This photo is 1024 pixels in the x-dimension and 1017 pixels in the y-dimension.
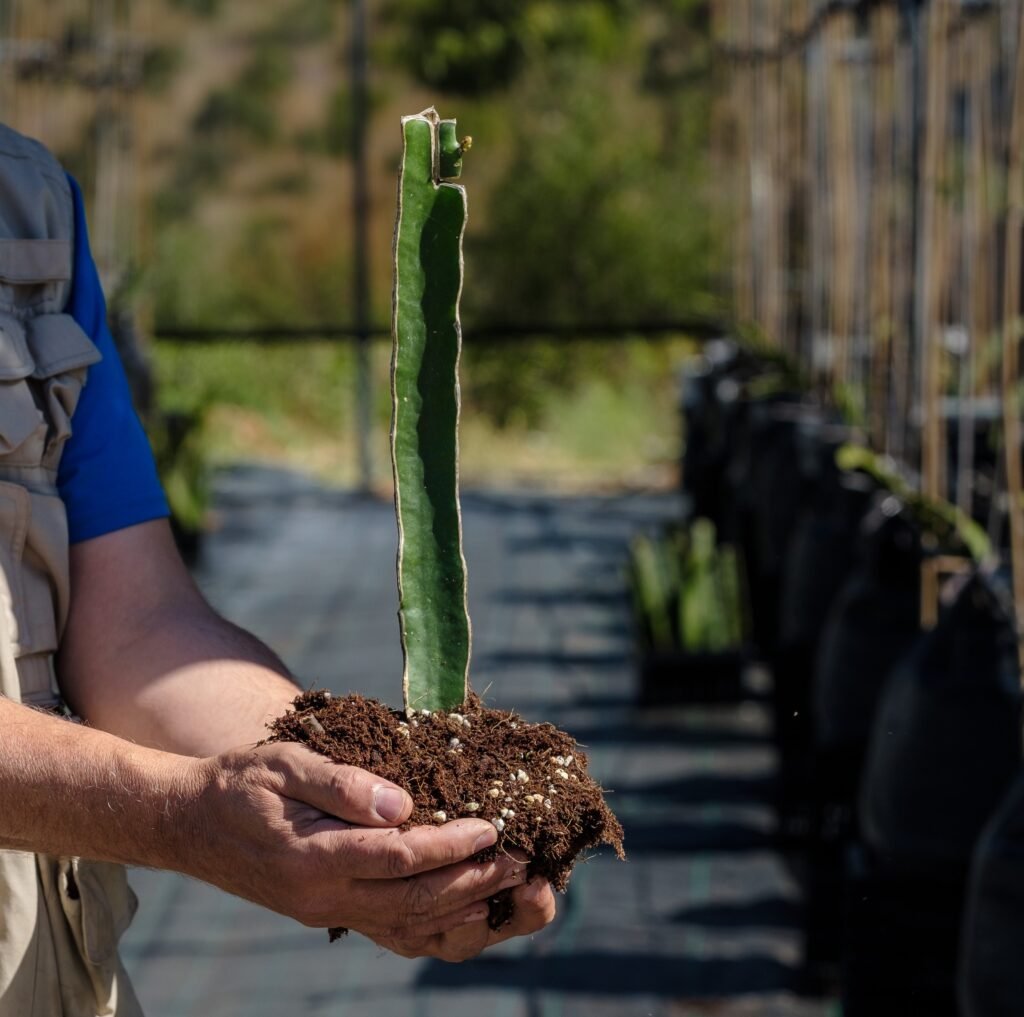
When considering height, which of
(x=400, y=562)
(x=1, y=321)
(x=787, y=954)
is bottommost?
(x=787, y=954)

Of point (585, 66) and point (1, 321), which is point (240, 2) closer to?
point (585, 66)

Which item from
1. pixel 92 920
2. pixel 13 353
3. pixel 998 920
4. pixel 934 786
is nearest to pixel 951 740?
pixel 934 786

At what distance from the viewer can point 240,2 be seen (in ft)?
32.7

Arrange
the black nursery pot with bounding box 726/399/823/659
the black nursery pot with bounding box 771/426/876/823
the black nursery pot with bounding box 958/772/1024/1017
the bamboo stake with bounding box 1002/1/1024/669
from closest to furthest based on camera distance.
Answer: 1. the black nursery pot with bounding box 958/772/1024/1017
2. the bamboo stake with bounding box 1002/1/1024/669
3. the black nursery pot with bounding box 771/426/876/823
4. the black nursery pot with bounding box 726/399/823/659

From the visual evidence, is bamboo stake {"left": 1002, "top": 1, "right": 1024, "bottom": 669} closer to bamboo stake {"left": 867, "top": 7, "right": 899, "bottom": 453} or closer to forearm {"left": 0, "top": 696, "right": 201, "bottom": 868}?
bamboo stake {"left": 867, "top": 7, "right": 899, "bottom": 453}

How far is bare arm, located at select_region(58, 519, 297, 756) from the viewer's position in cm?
124

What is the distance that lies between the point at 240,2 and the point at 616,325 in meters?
3.64

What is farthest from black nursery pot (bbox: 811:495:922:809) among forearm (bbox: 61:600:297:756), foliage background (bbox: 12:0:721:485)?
foliage background (bbox: 12:0:721:485)

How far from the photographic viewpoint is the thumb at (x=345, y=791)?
3.24 feet

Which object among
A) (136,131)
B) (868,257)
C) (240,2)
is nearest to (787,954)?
(868,257)

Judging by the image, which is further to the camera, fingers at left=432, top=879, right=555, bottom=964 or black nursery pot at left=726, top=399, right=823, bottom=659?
black nursery pot at left=726, top=399, right=823, bottom=659

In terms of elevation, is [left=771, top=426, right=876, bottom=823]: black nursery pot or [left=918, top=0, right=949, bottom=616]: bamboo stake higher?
[left=918, top=0, right=949, bottom=616]: bamboo stake

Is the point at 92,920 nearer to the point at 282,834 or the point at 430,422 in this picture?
the point at 282,834

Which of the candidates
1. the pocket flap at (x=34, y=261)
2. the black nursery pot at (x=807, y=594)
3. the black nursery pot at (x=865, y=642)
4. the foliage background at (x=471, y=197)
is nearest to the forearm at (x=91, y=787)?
the pocket flap at (x=34, y=261)
